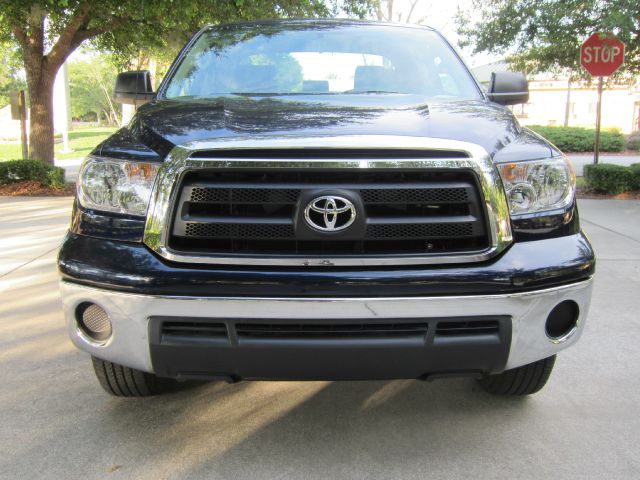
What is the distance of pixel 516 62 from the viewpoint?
1343 cm

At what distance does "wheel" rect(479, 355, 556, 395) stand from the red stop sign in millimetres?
8508

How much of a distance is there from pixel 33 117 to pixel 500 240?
11.8m

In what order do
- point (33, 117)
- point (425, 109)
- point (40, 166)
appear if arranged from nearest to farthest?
point (425, 109), point (40, 166), point (33, 117)

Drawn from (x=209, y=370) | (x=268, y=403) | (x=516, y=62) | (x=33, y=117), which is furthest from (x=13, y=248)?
(x=516, y=62)

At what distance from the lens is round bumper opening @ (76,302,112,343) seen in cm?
219

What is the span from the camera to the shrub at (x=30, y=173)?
34.1 feet

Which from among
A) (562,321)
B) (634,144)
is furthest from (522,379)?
(634,144)

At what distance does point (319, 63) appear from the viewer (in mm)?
3459

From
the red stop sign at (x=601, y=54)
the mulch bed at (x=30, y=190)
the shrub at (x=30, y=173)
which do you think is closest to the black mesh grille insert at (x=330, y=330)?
the red stop sign at (x=601, y=54)

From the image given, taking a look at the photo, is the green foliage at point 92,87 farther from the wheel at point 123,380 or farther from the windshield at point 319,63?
the wheel at point 123,380

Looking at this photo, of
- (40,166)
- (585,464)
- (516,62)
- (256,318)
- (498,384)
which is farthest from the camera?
(516,62)

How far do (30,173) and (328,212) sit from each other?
10.0m

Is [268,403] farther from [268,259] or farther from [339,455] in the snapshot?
[268,259]

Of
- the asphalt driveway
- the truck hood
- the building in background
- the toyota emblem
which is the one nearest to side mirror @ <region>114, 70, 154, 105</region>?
the truck hood
